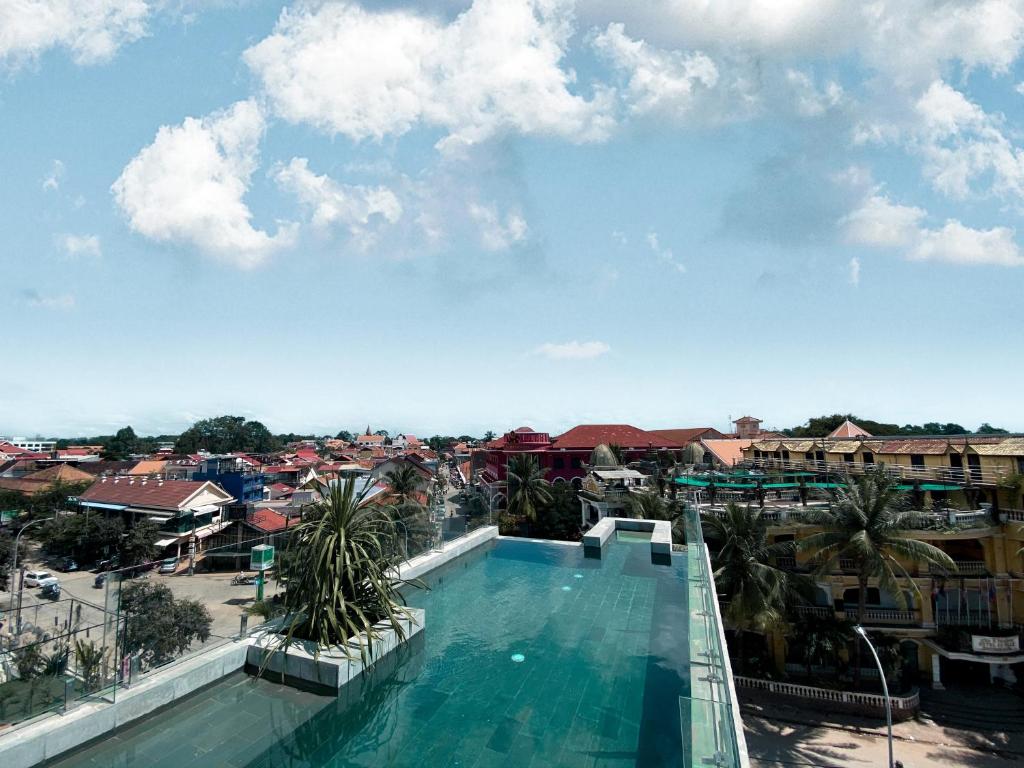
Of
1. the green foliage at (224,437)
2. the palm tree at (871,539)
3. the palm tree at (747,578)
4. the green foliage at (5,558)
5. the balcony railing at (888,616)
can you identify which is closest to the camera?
the palm tree at (747,578)

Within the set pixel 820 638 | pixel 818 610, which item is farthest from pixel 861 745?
pixel 818 610

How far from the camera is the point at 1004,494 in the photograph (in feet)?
91.9

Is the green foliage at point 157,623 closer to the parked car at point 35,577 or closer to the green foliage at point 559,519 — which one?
the parked car at point 35,577

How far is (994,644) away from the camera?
25.4 m

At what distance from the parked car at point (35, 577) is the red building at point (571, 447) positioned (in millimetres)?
39071

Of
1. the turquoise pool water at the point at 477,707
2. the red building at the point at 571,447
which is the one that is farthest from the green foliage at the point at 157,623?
the red building at the point at 571,447

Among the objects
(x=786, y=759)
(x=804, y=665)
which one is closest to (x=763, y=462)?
(x=804, y=665)

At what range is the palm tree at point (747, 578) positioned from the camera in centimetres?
2239

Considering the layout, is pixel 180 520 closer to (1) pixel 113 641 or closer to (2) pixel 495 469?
(2) pixel 495 469

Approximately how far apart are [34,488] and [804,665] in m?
74.1

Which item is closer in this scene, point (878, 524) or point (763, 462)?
point (878, 524)

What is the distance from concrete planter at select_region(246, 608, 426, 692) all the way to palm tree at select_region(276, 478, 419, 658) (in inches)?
6.1

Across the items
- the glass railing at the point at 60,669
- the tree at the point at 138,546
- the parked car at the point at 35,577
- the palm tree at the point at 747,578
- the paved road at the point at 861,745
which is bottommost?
the paved road at the point at 861,745

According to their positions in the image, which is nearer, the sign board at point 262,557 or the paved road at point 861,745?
the sign board at point 262,557
